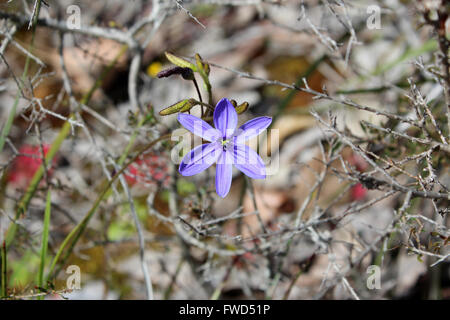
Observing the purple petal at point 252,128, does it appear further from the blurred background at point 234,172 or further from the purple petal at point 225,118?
the blurred background at point 234,172

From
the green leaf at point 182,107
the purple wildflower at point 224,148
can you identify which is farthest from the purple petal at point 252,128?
the green leaf at point 182,107

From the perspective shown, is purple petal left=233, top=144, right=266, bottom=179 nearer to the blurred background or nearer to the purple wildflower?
the purple wildflower

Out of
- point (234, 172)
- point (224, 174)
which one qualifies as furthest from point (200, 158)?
point (234, 172)

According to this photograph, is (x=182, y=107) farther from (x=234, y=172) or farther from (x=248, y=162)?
(x=234, y=172)

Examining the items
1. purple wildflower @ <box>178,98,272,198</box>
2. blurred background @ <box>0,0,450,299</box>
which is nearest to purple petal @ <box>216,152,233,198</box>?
purple wildflower @ <box>178,98,272,198</box>

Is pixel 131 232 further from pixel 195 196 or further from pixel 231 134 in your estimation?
pixel 231 134
